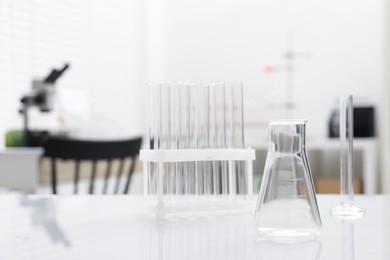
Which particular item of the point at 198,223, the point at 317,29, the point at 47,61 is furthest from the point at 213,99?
the point at 317,29

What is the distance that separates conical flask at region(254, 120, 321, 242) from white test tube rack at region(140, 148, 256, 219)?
0.11 meters

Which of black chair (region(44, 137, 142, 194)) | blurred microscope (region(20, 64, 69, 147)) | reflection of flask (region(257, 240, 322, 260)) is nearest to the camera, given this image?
reflection of flask (region(257, 240, 322, 260))

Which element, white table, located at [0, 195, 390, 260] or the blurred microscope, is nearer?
white table, located at [0, 195, 390, 260]

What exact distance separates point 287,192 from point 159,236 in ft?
0.47

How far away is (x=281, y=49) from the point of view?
371 centimetres

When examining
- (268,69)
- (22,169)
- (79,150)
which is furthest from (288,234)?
(268,69)

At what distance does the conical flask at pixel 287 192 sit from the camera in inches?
21.6

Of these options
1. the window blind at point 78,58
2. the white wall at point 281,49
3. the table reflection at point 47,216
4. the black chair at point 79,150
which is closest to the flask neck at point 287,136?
the table reflection at point 47,216

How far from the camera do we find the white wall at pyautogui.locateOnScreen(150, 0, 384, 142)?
357 centimetres

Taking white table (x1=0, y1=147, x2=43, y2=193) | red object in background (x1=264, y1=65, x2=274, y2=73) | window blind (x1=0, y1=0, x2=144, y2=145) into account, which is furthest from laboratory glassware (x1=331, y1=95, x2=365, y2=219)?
red object in background (x1=264, y1=65, x2=274, y2=73)

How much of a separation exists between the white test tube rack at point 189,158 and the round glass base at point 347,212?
11 centimetres

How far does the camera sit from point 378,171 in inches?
132

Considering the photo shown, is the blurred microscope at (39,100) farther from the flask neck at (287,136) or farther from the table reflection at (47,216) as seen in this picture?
the flask neck at (287,136)

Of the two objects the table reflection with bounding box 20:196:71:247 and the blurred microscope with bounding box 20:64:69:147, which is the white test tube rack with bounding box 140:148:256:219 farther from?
the blurred microscope with bounding box 20:64:69:147
